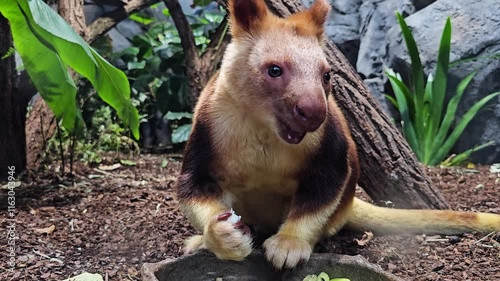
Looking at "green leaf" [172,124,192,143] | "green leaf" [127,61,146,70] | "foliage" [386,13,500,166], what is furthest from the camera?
"green leaf" [127,61,146,70]

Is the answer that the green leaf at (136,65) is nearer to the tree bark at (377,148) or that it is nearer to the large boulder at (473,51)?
the large boulder at (473,51)

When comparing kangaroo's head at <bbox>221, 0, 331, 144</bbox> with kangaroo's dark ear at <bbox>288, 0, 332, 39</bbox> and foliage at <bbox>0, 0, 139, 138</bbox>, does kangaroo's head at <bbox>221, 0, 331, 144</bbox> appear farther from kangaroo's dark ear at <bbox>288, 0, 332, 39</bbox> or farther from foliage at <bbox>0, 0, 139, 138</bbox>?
foliage at <bbox>0, 0, 139, 138</bbox>

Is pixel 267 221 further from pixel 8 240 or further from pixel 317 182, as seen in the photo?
pixel 8 240

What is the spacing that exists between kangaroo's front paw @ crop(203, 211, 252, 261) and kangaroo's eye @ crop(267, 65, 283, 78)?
1.93 ft

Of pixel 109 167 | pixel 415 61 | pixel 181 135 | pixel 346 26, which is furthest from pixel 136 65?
pixel 415 61

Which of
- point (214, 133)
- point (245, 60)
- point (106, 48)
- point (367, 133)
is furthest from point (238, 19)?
point (106, 48)

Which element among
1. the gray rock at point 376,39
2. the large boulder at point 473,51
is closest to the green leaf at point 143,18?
the gray rock at point 376,39

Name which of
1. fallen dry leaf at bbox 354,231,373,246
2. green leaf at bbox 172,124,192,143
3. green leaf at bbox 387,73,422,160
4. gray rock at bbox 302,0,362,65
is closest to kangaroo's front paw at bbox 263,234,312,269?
fallen dry leaf at bbox 354,231,373,246

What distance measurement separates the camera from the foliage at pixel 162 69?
7.40m

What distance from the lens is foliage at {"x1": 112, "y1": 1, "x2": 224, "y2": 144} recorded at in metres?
7.40

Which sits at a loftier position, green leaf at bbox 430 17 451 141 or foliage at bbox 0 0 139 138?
foliage at bbox 0 0 139 138

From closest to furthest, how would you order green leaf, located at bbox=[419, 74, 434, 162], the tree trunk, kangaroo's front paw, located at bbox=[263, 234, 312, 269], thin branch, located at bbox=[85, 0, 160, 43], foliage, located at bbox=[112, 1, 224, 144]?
kangaroo's front paw, located at bbox=[263, 234, 312, 269] < the tree trunk < thin branch, located at bbox=[85, 0, 160, 43] < green leaf, located at bbox=[419, 74, 434, 162] < foliage, located at bbox=[112, 1, 224, 144]

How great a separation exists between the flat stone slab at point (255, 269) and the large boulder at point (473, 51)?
190 inches

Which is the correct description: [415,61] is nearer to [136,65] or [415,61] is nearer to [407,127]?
[407,127]
